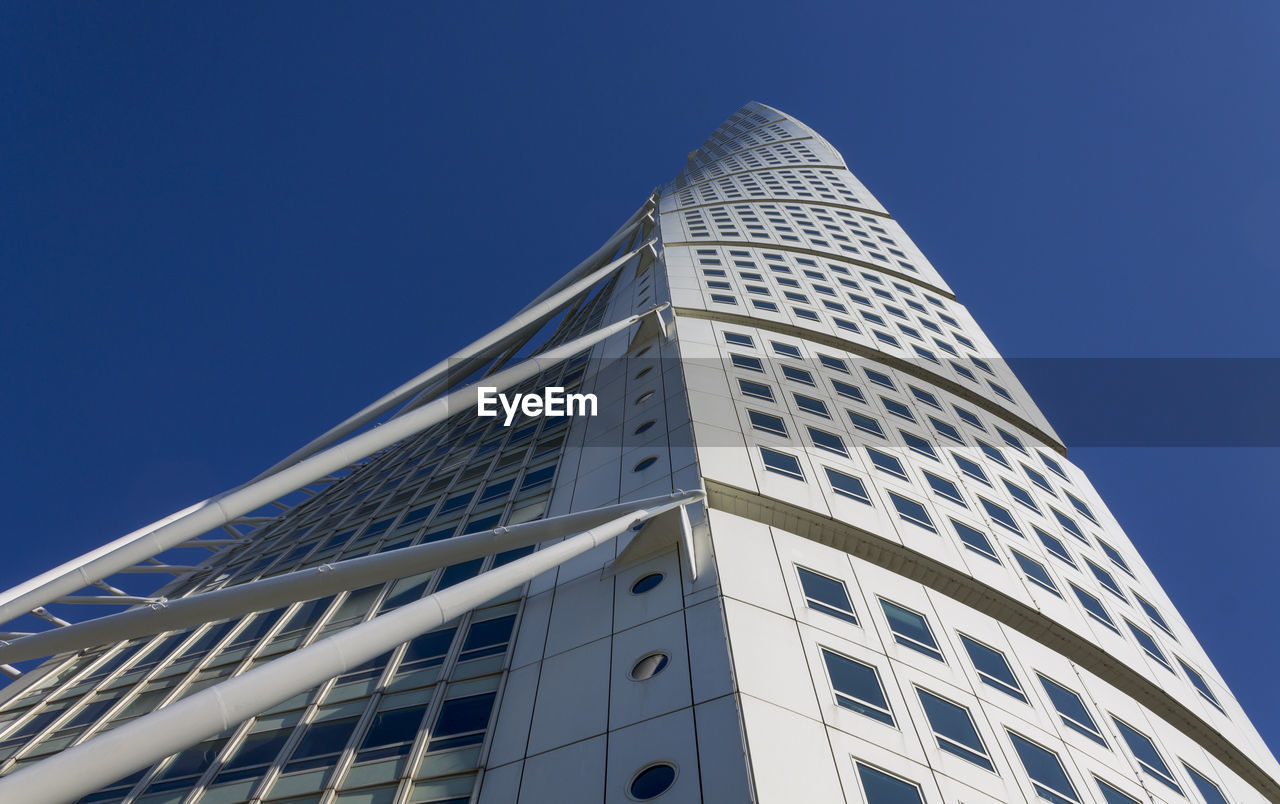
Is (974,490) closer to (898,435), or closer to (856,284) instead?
(898,435)

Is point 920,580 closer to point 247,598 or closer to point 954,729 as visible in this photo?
point 954,729

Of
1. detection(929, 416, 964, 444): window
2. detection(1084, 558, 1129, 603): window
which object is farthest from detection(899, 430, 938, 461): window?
detection(1084, 558, 1129, 603): window

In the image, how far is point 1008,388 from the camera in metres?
35.7

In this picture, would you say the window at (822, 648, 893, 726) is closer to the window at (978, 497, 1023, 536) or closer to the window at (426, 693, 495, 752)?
the window at (426, 693, 495, 752)

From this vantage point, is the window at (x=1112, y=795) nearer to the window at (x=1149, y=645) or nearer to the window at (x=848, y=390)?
the window at (x=1149, y=645)

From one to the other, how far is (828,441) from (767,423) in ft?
5.21

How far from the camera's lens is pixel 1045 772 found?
14195 mm

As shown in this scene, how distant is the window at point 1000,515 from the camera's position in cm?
2272

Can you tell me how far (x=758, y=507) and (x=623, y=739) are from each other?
22.7ft

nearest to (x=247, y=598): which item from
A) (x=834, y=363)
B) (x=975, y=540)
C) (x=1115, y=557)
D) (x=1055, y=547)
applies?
(x=975, y=540)

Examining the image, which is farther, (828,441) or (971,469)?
(971,469)

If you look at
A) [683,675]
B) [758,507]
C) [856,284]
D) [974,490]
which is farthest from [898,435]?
[856,284]

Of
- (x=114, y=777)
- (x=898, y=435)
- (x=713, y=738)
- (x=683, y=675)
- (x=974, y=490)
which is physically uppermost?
(x=898, y=435)

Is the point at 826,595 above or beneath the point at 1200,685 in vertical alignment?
beneath
